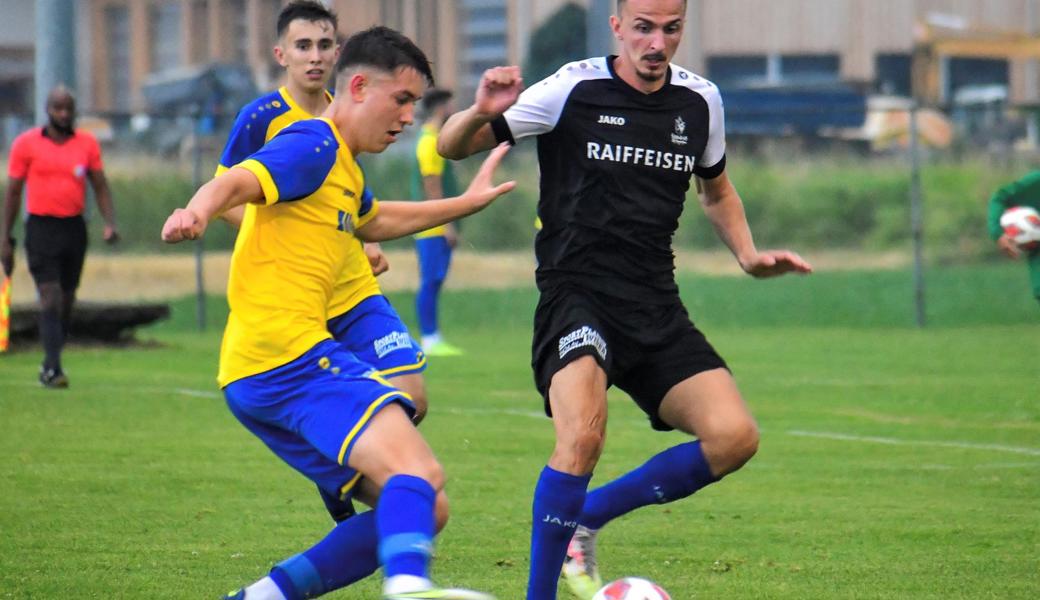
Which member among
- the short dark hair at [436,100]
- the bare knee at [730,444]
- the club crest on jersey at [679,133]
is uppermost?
the club crest on jersey at [679,133]

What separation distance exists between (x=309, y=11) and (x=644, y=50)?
98.3 inches

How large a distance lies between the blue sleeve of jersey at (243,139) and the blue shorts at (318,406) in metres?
2.21

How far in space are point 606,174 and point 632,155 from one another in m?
0.12

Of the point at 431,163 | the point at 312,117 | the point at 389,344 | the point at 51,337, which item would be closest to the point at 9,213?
the point at 51,337

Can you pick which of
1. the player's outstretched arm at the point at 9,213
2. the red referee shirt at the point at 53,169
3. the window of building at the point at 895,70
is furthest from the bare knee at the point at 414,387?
the window of building at the point at 895,70

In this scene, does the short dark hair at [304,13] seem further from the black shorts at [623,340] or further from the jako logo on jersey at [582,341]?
the jako logo on jersey at [582,341]

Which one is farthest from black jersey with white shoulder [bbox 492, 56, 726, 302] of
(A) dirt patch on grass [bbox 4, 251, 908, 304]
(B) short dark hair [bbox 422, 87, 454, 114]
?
(A) dirt patch on grass [bbox 4, 251, 908, 304]

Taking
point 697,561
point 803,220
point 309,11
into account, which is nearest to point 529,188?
point 803,220

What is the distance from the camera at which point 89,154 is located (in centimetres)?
1361

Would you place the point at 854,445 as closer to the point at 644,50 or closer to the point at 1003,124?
the point at 644,50

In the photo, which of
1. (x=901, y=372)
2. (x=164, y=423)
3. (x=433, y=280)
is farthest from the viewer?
(x=433, y=280)

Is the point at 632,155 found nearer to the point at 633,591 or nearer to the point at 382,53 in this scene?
the point at 382,53

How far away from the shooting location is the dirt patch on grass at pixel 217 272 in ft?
74.0

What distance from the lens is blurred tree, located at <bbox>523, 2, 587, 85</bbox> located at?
41.8m
